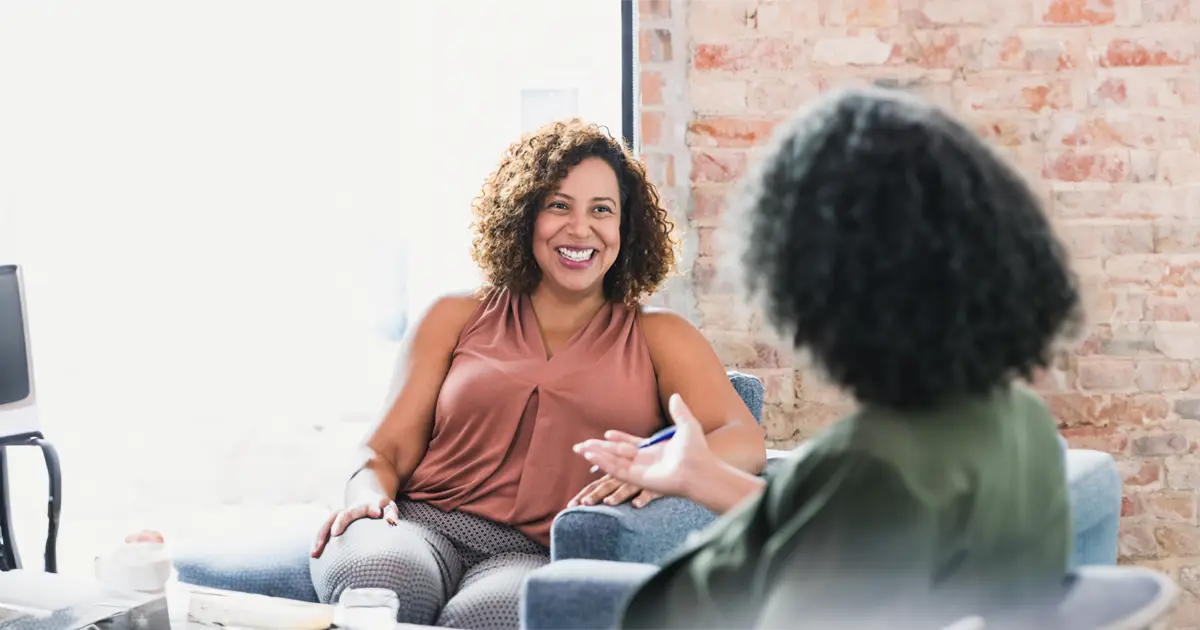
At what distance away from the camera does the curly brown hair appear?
7.20ft

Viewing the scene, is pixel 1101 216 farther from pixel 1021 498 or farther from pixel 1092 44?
pixel 1021 498

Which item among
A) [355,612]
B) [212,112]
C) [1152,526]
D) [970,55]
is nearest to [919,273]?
[355,612]

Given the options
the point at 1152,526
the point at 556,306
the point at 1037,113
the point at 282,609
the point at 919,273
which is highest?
the point at 1037,113

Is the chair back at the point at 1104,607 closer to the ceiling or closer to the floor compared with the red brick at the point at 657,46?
closer to the floor

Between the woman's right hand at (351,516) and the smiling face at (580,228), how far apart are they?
524 millimetres

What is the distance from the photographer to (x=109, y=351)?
3.78 meters

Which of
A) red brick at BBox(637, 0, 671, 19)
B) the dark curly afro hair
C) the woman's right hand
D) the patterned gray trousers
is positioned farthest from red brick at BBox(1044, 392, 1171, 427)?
the dark curly afro hair

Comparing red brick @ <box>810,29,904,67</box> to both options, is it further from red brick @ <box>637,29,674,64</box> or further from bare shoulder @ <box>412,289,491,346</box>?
bare shoulder @ <box>412,289,491,346</box>

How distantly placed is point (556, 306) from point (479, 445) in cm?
32

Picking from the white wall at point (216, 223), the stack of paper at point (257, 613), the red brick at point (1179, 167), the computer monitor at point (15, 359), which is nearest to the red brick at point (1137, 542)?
the red brick at point (1179, 167)

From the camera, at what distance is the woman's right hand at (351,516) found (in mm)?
1870

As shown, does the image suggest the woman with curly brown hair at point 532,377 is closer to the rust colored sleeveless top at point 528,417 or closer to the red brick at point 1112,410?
the rust colored sleeveless top at point 528,417

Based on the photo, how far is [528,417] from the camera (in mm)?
2078

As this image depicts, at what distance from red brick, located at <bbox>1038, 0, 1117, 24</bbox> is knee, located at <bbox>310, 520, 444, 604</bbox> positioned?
1.78 meters
